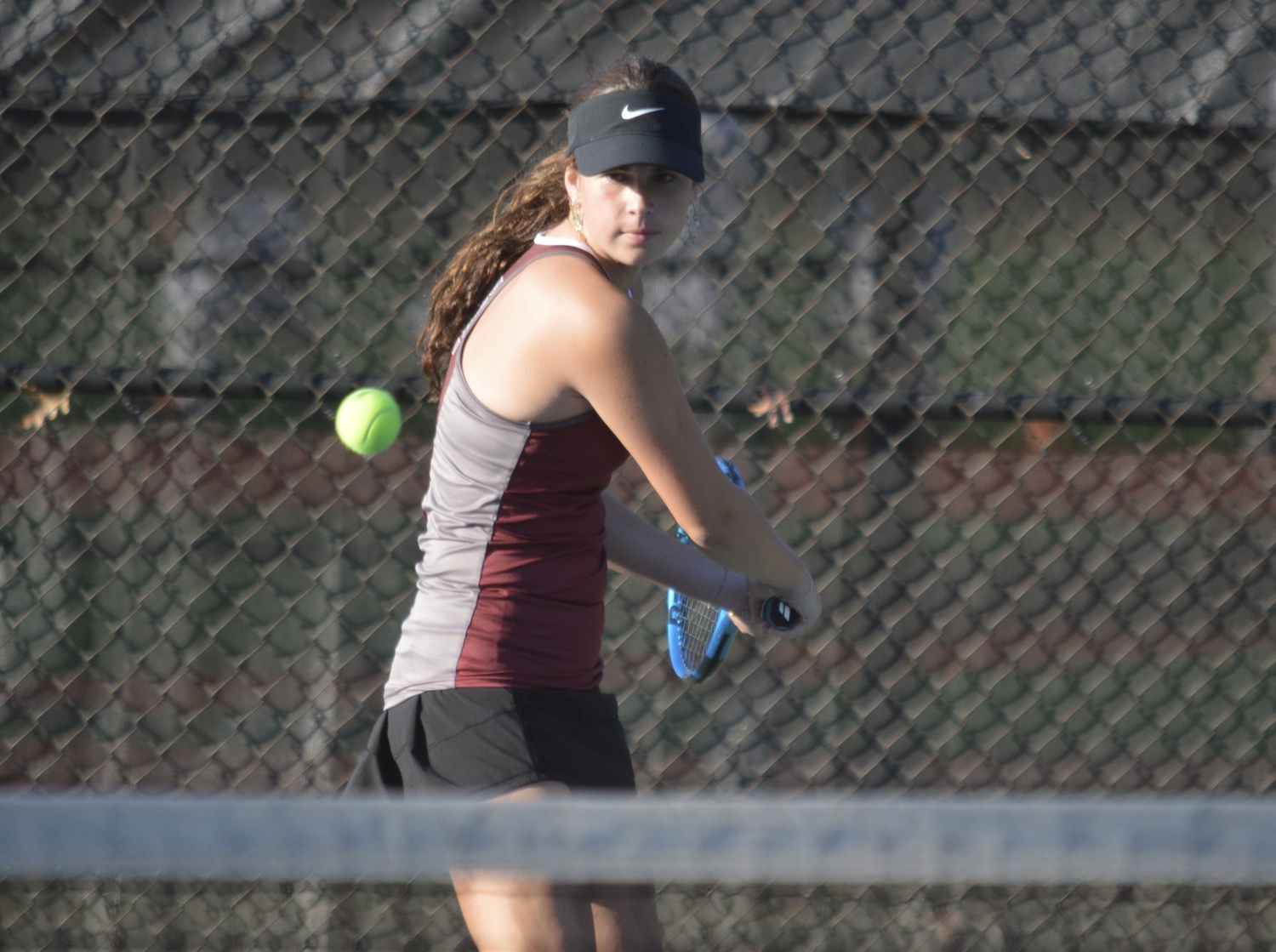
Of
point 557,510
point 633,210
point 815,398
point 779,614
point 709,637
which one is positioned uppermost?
point 633,210

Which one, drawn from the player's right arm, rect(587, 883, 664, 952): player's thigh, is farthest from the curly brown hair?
rect(587, 883, 664, 952): player's thigh

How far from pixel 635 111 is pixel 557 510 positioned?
52cm

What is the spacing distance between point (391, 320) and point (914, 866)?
2109mm

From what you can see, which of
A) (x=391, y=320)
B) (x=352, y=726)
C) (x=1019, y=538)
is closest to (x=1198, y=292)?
(x=1019, y=538)

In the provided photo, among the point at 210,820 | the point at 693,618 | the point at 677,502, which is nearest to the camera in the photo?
the point at 210,820

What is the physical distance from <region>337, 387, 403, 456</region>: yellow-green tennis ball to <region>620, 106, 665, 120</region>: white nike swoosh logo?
3.89ft

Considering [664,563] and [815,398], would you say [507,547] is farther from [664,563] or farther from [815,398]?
[815,398]

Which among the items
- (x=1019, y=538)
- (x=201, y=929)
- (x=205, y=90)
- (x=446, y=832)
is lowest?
(x=1019, y=538)

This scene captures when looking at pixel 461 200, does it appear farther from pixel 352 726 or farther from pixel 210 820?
pixel 210 820

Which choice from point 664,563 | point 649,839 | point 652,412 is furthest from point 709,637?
point 649,839

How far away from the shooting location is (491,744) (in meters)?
1.56

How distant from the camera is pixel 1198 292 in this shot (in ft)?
9.57

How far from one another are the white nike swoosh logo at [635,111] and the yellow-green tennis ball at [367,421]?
118 cm

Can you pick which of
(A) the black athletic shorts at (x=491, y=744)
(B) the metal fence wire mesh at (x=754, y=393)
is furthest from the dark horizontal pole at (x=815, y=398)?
(A) the black athletic shorts at (x=491, y=744)
